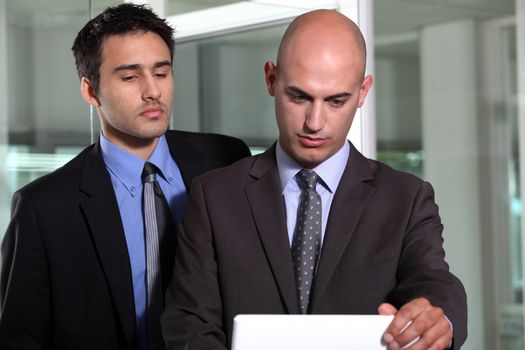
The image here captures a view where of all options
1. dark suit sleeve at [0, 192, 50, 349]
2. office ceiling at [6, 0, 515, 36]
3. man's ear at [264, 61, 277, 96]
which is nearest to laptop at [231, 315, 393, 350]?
man's ear at [264, 61, 277, 96]

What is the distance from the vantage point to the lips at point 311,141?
179 centimetres

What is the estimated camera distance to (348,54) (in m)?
1.79

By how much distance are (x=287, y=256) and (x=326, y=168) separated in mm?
212

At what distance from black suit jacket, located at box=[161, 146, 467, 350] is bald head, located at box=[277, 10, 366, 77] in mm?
244

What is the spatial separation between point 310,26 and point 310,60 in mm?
98

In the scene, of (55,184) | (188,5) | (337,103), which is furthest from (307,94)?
(188,5)

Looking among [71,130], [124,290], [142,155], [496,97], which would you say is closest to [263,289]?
[124,290]

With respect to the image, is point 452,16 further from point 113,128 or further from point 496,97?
point 113,128

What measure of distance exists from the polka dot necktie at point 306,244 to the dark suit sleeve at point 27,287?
653mm

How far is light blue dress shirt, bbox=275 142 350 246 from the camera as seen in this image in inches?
74.3

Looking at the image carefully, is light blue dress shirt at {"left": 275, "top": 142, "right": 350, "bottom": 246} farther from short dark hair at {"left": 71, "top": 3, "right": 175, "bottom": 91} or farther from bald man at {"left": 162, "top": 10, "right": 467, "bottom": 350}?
short dark hair at {"left": 71, "top": 3, "right": 175, "bottom": 91}

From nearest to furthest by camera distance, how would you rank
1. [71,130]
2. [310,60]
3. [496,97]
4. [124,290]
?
[310,60] < [124,290] < [71,130] < [496,97]

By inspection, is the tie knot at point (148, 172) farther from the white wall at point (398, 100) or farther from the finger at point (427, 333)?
the white wall at point (398, 100)

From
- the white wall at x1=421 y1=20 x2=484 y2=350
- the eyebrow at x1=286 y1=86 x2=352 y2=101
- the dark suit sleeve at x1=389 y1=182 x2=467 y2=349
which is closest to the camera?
the dark suit sleeve at x1=389 y1=182 x2=467 y2=349
